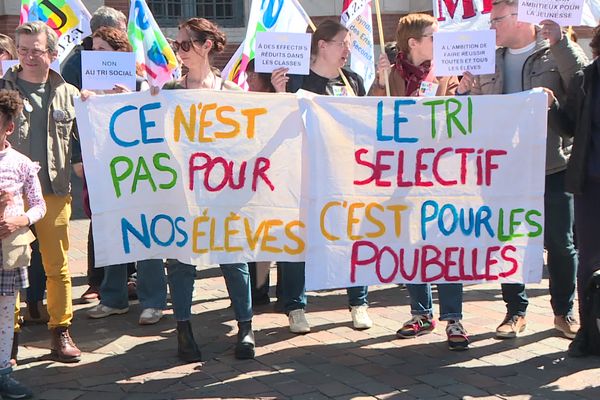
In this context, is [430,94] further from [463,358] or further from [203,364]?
[203,364]

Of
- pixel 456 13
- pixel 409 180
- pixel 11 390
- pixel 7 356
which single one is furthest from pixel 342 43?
pixel 11 390

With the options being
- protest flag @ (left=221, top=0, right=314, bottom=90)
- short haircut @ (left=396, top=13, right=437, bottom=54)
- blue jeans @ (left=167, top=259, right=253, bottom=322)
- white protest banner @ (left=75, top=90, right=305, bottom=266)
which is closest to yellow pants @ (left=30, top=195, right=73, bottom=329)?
white protest banner @ (left=75, top=90, right=305, bottom=266)

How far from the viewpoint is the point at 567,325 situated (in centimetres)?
544

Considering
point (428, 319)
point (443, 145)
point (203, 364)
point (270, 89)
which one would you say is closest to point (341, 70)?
point (270, 89)

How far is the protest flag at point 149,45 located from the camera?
7.58 metres

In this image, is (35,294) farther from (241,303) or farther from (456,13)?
(456,13)

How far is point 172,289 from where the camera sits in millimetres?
5184

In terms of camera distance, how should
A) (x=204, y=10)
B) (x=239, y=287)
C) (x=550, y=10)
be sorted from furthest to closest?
(x=204, y=10), (x=239, y=287), (x=550, y=10)

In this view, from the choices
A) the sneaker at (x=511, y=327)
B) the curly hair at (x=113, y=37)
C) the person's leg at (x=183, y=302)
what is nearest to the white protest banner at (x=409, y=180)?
the sneaker at (x=511, y=327)

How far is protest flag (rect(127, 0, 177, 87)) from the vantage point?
7.58 metres

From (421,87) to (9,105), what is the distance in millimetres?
2374

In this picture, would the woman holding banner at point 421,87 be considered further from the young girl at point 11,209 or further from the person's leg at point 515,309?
the young girl at point 11,209

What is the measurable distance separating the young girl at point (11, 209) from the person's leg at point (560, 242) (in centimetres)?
284

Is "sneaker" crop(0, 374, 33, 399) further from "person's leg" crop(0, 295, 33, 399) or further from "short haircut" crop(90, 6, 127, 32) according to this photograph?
"short haircut" crop(90, 6, 127, 32)
